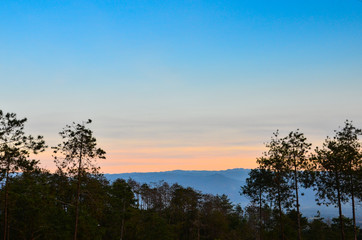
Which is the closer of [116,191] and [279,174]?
[279,174]

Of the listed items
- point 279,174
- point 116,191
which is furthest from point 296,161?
point 116,191

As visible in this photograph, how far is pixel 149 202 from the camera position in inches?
3602

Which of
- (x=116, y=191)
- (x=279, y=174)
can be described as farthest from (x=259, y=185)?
(x=116, y=191)

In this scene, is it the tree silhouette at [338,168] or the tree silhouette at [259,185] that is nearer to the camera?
the tree silhouette at [338,168]

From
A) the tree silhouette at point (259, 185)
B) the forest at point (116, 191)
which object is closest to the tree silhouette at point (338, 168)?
the forest at point (116, 191)

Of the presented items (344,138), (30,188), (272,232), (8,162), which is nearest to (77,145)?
(8,162)

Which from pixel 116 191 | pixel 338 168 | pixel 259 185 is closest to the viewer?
pixel 338 168

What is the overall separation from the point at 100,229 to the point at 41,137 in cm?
2171

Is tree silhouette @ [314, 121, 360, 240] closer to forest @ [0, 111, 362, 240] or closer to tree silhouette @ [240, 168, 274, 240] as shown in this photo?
forest @ [0, 111, 362, 240]

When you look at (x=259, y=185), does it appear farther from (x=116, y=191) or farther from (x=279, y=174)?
(x=116, y=191)

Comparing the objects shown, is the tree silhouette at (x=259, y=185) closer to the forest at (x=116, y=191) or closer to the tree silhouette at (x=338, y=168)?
the forest at (x=116, y=191)

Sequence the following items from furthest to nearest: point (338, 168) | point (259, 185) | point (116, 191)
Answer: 1. point (116, 191)
2. point (259, 185)
3. point (338, 168)

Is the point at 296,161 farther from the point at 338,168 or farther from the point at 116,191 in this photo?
the point at 116,191

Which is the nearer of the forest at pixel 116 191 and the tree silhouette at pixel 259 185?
the forest at pixel 116 191
